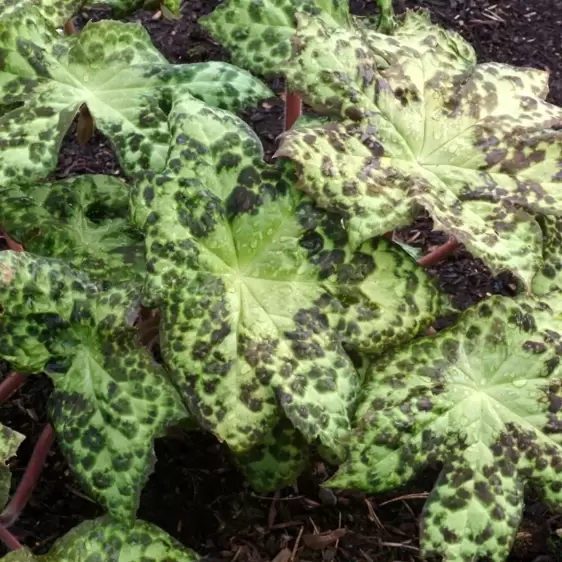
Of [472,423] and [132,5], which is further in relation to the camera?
[132,5]

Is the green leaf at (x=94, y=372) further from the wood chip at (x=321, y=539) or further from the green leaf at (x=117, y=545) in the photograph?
the wood chip at (x=321, y=539)

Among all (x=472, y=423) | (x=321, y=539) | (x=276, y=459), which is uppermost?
(x=472, y=423)

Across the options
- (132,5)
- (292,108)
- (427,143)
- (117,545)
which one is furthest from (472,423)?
(132,5)

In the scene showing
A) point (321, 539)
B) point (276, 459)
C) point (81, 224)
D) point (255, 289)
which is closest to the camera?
point (255, 289)

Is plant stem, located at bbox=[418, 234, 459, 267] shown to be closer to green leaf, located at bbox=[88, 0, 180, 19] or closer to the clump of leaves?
the clump of leaves

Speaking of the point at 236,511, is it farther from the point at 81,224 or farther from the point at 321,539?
the point at 81,224

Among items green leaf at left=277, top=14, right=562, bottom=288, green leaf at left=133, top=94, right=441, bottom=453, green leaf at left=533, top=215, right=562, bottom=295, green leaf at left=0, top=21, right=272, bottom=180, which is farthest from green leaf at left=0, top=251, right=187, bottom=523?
green leaf at left=533, top=215, right=562, bottom=295
